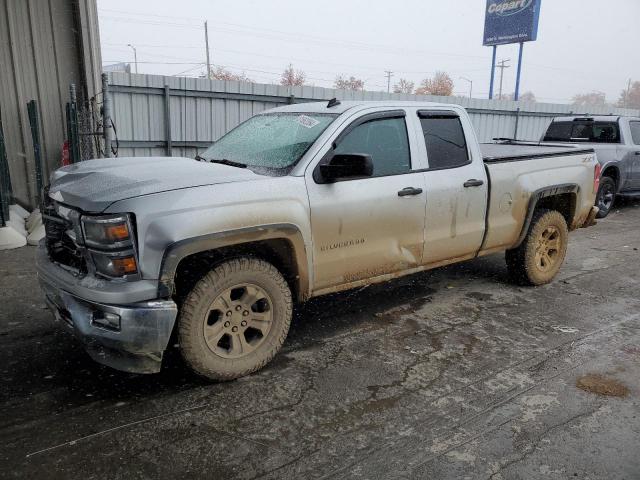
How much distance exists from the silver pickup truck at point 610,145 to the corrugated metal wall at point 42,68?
910 cm

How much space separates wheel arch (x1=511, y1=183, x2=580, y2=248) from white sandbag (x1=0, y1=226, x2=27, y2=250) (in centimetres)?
620

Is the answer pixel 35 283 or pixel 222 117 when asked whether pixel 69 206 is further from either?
pixel 222 117

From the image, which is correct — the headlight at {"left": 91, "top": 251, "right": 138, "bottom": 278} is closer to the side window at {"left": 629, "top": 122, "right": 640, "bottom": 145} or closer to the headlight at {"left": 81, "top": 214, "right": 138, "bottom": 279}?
the headlight at {"left": 81, "top": 214, "right": 138, "bottom": 279}

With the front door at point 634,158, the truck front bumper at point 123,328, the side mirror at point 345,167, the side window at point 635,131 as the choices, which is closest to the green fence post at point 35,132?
the truck front bumper at point 123,328

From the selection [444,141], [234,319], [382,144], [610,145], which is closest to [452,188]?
[444,141]

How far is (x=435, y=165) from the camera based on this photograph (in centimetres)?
448

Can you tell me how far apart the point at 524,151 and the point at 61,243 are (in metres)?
4.59

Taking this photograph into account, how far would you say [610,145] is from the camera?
34.3ft

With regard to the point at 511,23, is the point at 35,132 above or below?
below

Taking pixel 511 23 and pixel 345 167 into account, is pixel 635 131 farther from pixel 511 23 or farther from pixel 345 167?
pixel 511 23

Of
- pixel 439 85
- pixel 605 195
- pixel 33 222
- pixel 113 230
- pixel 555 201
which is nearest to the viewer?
pixel 113 230

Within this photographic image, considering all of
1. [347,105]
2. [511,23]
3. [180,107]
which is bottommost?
[180,107]

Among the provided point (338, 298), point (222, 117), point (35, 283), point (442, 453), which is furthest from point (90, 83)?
point (442, 453)

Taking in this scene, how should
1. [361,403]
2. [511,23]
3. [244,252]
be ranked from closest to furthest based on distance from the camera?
[361,403], [244,252], [511,23]
